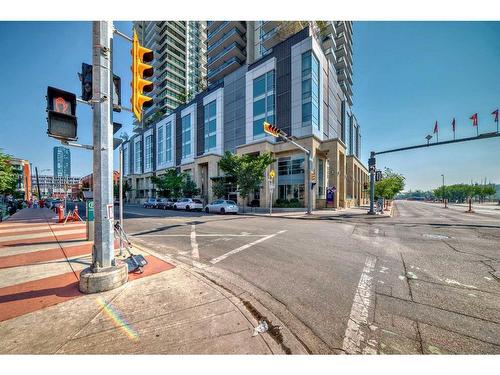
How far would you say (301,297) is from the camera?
11.8 feet

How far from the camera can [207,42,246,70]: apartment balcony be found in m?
43.0

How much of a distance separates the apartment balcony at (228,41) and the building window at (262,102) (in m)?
17.0

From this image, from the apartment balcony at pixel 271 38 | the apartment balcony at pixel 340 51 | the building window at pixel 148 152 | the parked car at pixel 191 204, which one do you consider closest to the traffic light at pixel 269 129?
the parked car at pixel 191 204

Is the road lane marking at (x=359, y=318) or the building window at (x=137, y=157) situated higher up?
the building window at (x=137, y=157)

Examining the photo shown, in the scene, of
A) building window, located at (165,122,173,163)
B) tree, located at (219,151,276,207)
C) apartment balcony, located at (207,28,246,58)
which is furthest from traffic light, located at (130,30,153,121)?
building window, located at (165,122,173,163)

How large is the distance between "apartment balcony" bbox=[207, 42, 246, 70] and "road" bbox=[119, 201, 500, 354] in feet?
153

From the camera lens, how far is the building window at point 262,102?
3114 cm

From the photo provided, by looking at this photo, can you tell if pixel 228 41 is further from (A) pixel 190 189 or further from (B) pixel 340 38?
(A) pixel 190 189

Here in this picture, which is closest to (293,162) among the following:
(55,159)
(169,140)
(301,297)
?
(301,297)

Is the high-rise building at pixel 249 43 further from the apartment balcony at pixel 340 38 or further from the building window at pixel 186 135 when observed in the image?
the building window at pixel 186 135

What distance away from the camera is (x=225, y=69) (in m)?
44.5

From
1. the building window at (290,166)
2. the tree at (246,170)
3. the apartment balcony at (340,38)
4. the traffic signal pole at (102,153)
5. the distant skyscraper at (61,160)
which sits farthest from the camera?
the distant skyscraper at (61,160)

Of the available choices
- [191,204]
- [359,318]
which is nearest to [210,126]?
[191,204]
